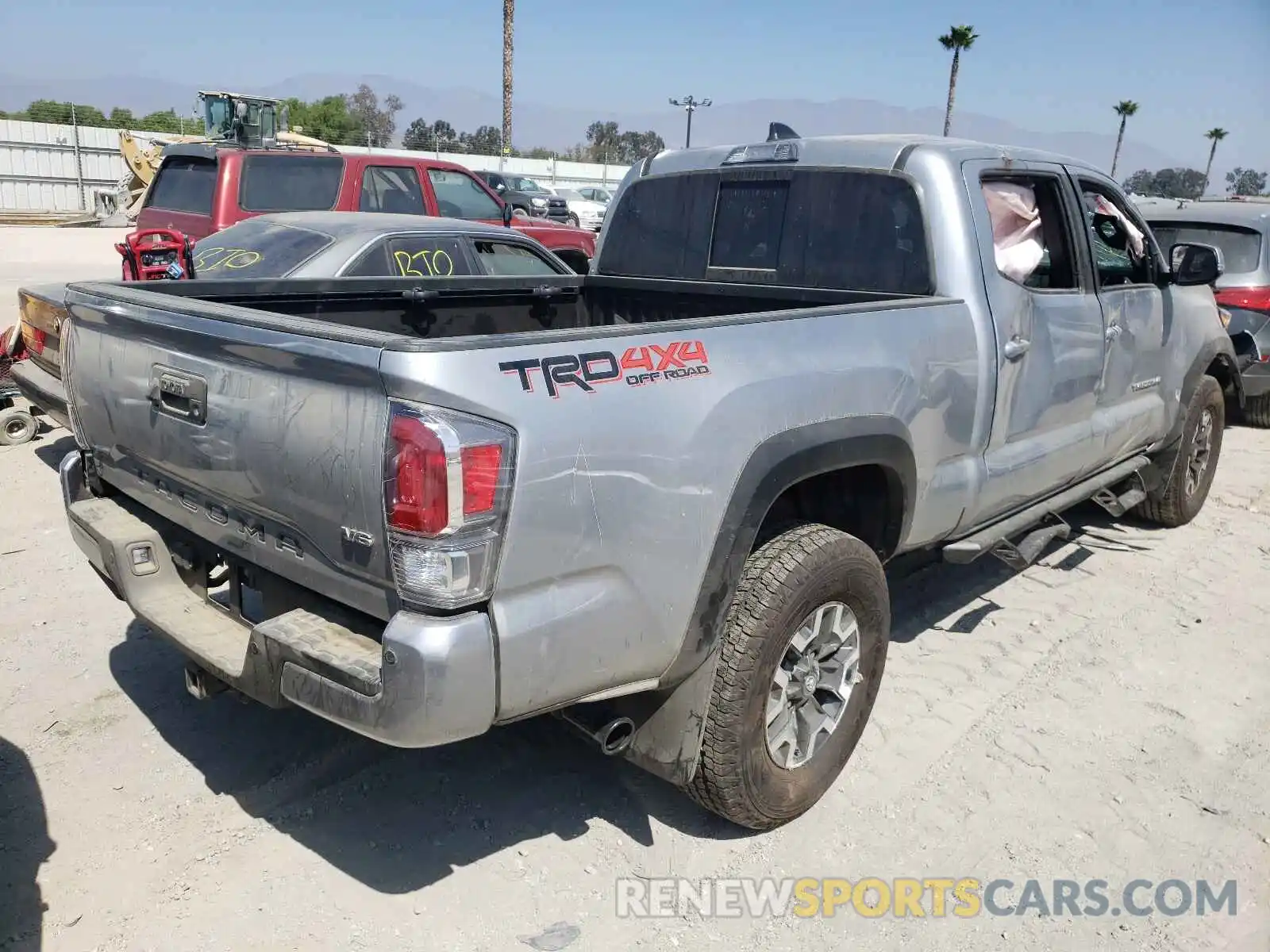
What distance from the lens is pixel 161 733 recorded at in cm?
350

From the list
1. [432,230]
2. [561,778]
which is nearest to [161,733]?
[561,778]

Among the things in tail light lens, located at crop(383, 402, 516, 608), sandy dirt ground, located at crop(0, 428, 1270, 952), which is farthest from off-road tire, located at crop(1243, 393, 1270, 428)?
tail light lens, located at crop(383, 402, 516, 608)

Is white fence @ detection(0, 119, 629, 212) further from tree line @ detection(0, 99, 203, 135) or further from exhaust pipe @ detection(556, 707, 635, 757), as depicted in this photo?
exhaust pipe @ detection(556, 707, 635, 757)

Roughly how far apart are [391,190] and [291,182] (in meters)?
1.09

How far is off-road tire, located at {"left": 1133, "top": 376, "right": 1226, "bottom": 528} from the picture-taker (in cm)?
561

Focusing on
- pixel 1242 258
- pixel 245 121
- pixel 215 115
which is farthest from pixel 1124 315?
pixel 215 115

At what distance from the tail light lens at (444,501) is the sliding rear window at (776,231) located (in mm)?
2128

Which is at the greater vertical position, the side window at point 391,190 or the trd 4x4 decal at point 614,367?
the side window at point 391,190

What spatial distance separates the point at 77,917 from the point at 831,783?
2232 mm

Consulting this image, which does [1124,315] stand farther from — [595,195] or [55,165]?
[55,165]

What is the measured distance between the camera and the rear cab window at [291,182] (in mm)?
8461

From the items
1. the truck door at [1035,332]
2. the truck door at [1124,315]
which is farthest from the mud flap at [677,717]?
the truck door at [1124,315]

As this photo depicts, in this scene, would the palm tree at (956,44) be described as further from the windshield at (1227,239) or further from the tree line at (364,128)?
the windshield at (1227,239)

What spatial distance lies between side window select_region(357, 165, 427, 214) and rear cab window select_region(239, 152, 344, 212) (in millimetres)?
305
